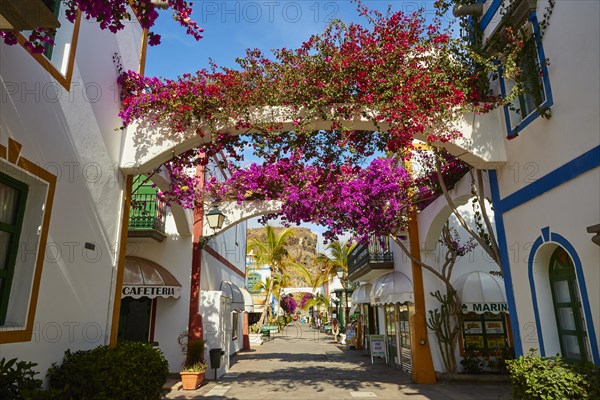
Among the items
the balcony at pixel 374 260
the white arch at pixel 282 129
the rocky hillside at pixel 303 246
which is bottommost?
the balcony at pixel 374 260

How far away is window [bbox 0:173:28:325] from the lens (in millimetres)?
4988

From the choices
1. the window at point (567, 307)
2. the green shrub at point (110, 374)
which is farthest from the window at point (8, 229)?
the window at point (567, 307)

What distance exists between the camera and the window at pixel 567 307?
5895mm

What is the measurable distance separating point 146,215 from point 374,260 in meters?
8.79

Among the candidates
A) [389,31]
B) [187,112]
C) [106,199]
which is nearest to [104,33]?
[187,112]

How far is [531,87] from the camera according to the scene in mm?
6879

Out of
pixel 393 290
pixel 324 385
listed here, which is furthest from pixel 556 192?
pixel 393 290

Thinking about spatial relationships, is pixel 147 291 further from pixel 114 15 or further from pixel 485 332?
pixel 485 332

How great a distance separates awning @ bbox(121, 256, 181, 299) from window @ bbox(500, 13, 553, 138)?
996cm

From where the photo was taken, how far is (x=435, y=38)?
7410 millimetres

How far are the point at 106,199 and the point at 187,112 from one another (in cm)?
204

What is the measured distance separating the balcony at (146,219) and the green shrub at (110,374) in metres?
6.68

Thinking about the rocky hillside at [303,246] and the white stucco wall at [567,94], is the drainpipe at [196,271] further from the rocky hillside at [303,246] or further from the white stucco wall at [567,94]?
the rocky hillside at [303,246]

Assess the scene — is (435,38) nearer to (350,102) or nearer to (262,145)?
(350,102)
